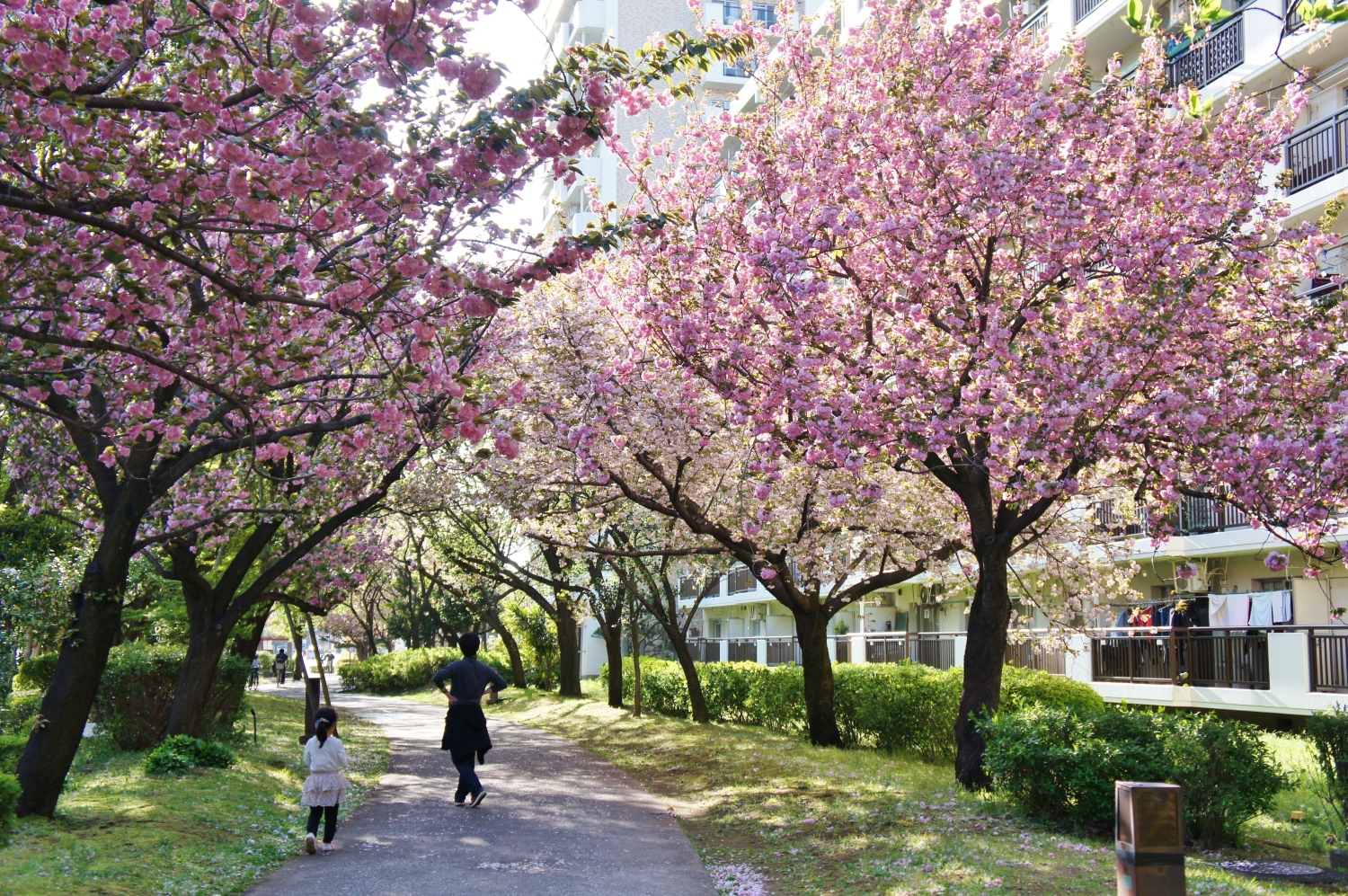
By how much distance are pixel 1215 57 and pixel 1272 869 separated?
17194 millimetres

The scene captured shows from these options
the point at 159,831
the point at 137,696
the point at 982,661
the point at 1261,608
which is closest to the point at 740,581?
the point at 1261,608

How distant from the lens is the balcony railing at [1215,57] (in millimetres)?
19953

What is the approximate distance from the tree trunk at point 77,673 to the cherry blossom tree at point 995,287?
6.11 meters

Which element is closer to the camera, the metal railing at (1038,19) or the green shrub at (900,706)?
the green shrub at (900,706)

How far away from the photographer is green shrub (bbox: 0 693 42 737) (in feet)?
52.9

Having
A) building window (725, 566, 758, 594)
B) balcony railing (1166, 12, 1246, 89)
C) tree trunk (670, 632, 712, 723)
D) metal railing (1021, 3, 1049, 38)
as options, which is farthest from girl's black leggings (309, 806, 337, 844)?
Answer: building window (725, 566, 758, 594)

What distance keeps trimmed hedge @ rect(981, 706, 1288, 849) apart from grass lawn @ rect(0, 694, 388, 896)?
6.61 m

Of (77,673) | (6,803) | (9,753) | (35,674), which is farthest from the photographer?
(35,674)

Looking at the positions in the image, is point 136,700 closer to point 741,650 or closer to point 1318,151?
point 1318,151

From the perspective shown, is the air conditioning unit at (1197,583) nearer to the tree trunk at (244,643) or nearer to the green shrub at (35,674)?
the tree trunk at (244,643)

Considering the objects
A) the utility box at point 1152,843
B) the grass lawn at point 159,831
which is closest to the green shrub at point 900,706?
the grass lawn at point 159,831

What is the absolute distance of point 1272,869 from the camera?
27.7ft

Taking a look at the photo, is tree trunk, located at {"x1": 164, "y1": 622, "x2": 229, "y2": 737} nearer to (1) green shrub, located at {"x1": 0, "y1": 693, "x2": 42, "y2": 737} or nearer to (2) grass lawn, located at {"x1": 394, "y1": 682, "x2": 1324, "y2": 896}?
(1) green shrub, located at {"x1": 0, "y1": 693, "x2": 42, "y2": 737}

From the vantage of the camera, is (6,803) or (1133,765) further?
(1133,765)
